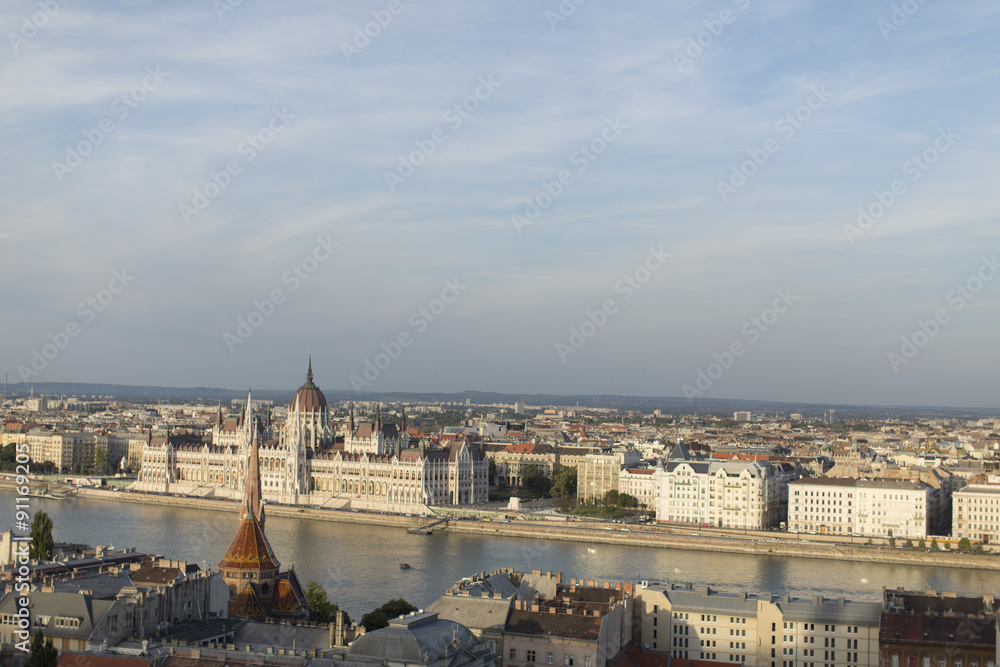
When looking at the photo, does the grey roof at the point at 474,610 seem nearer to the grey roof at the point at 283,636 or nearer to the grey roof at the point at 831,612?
the grey roof at the point at 283,636

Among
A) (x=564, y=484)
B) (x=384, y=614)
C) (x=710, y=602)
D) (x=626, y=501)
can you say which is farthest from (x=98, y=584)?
(x=564, y=484)

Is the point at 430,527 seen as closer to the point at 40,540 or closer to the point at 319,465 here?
the point at 319,465

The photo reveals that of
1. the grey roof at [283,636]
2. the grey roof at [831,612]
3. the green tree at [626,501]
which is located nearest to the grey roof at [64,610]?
the grey roof at [283,636]

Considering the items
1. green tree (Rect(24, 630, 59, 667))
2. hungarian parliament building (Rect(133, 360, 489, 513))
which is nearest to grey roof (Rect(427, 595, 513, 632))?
green tree (Rect(24, 630, 59, 667))

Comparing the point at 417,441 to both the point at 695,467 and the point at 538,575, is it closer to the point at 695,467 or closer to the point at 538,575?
the point at 695,467

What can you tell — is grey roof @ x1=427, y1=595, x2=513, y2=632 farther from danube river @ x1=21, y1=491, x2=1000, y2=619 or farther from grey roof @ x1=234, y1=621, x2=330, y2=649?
danube river @ x1=21, y1=491, x2=1000, y2=619
